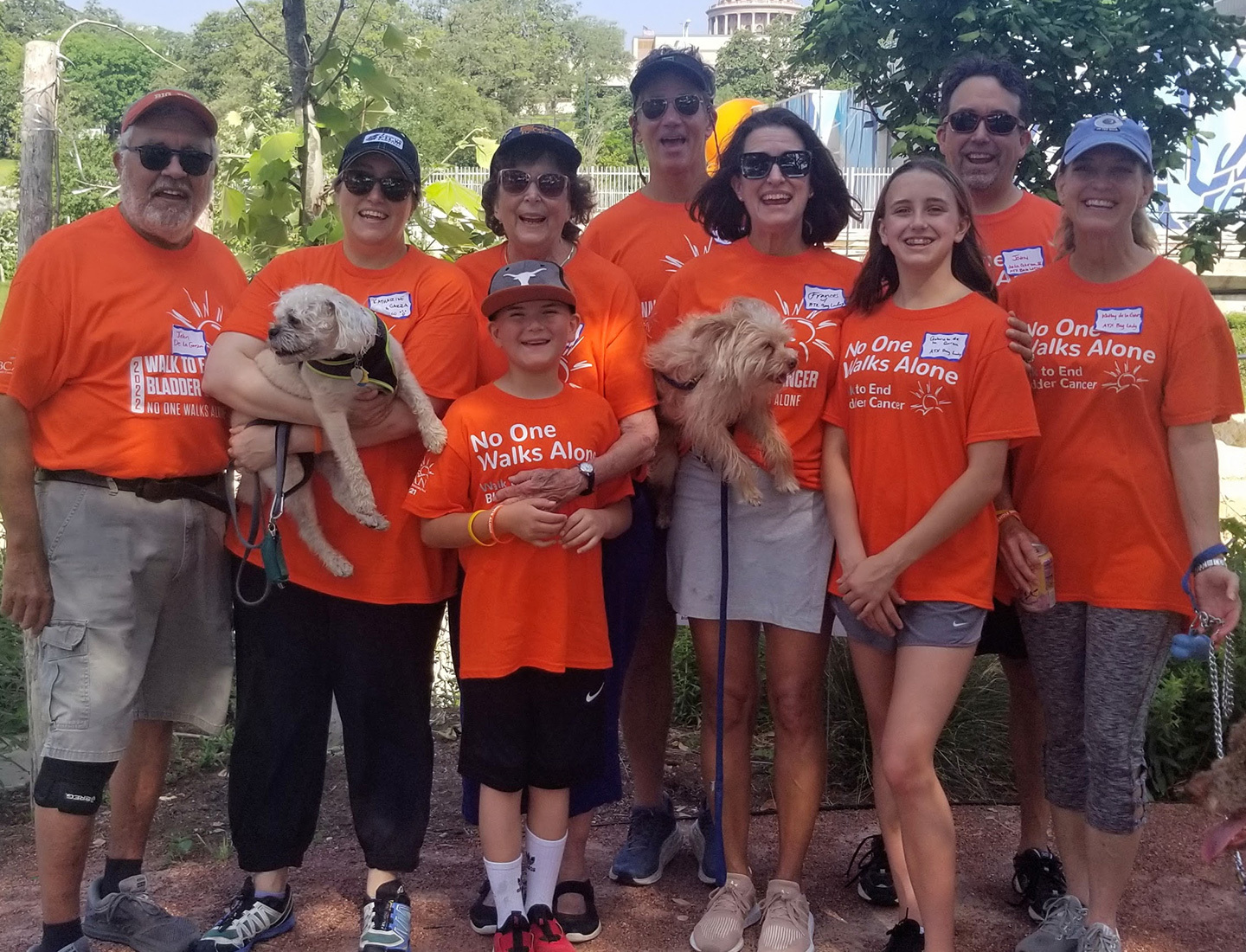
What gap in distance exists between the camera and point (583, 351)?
372cm

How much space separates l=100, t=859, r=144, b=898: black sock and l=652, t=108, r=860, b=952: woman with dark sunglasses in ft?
6.37

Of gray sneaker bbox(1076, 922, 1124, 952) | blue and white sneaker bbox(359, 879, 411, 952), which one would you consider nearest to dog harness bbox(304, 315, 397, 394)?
blue and white sneaker bbox(359, 879, 411, 952)

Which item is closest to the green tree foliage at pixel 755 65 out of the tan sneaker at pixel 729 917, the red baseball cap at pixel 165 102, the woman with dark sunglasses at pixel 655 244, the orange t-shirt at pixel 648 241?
the woman with dark sunglasses at pixel 655 244

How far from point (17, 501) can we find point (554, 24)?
3705 inches

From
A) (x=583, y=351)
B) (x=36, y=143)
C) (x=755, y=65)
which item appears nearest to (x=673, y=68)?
(x=583, y=351)

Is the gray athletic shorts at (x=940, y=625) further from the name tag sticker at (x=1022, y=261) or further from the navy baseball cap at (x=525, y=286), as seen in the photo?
the navy baseball cap at (x=525, y=286)

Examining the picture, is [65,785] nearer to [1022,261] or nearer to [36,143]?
[36,143]

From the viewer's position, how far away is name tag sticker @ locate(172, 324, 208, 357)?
11.7 feet

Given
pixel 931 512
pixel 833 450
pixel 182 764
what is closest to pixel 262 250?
pixel 182 764

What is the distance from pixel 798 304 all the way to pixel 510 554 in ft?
4.08

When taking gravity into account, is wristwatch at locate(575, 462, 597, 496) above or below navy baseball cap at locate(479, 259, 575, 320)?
below

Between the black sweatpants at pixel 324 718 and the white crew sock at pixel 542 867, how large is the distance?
0.41 m

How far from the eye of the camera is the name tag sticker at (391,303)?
11.7 ft

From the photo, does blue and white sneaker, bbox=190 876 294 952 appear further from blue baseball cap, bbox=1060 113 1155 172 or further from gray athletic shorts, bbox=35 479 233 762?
blue baseball cap, bbox=1060 113 1155 172
